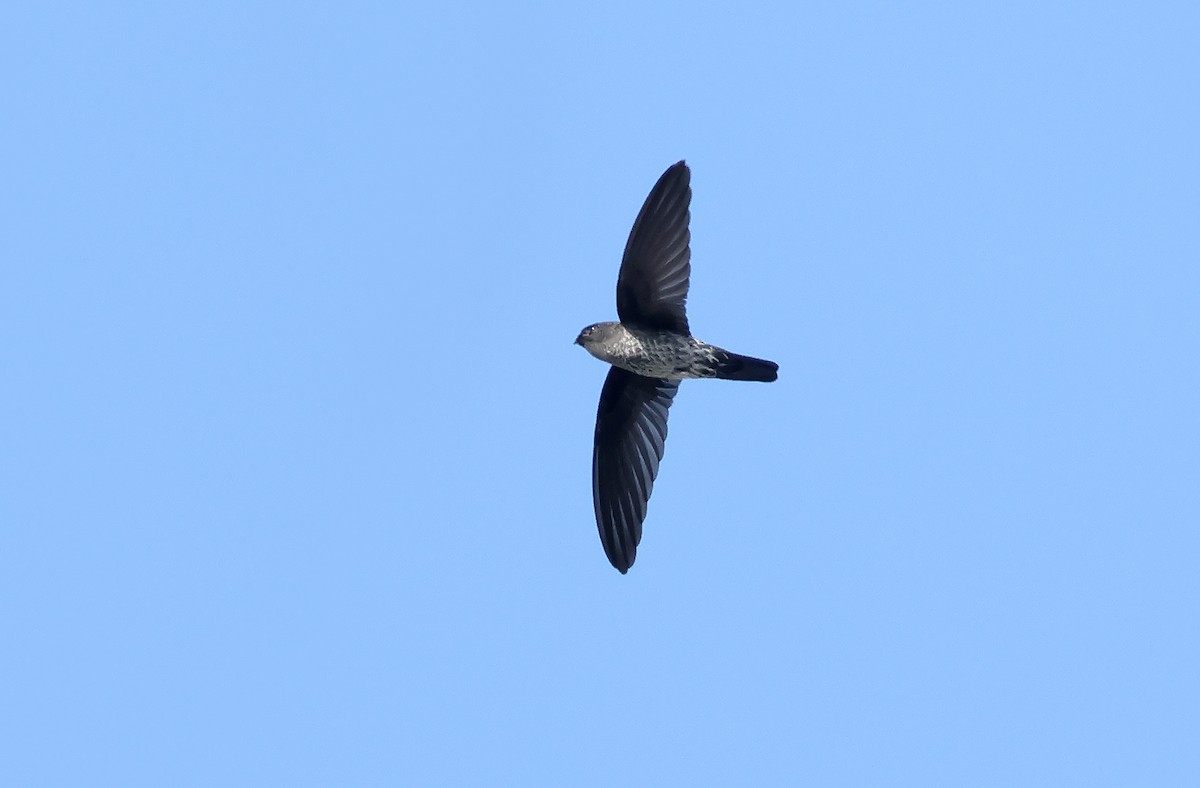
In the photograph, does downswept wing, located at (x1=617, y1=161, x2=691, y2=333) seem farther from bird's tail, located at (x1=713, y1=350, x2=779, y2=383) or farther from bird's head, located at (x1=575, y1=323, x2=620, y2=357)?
bird's tail, located at (x1=713, y1=350, x2=779, y2=383)

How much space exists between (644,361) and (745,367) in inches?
30.7

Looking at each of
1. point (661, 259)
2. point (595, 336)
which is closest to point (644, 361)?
point (595, 336)

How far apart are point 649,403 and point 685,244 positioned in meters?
1.44

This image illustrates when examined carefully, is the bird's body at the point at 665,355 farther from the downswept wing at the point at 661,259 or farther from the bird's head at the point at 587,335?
the downswept wing at the point at 661,259

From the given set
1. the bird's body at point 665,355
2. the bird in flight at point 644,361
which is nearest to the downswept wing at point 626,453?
the bird in flight at point 644,361

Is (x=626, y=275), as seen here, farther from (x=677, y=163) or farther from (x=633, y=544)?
(x=633, y=544)

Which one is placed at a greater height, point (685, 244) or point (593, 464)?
point (685, 244)

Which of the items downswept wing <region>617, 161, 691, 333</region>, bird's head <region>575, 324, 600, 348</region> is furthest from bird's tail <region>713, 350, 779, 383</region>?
bird's head <region>575, 324, 600, 348</region>

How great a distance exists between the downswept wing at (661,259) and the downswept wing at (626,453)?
2.46 ft

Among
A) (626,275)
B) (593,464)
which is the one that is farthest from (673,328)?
(593,464)

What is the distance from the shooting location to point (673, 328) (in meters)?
13.7

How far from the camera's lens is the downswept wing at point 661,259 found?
13.5m

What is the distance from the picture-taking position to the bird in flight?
1355 cm

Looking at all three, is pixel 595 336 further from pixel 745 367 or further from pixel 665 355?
pixel 745 367
